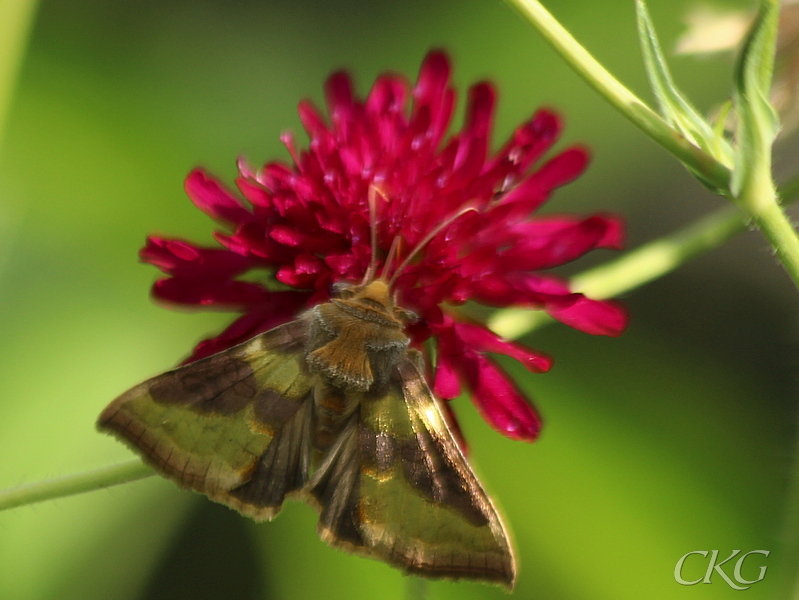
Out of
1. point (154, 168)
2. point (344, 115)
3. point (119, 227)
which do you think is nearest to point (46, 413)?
point (119, 227)

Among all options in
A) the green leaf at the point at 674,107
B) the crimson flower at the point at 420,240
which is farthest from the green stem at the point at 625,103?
the crimson flower at the point at 420,240

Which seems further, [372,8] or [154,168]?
[372,8]

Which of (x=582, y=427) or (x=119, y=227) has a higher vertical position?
(x=119, y=227)

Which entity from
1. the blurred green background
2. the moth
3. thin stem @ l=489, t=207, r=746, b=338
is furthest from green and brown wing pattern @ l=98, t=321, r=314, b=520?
the blurred green background

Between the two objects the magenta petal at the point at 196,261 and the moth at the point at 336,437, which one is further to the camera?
the magenta petal at the point at 196,261

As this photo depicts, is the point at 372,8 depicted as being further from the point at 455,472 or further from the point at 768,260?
the point at 455,472

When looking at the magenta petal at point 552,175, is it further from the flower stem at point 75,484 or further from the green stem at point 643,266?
the flower stem at point 75,484
